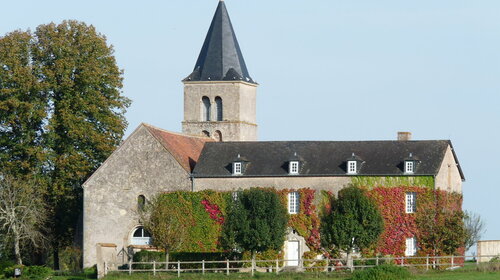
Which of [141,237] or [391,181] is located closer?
[391,181]

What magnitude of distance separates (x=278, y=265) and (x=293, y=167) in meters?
6.21

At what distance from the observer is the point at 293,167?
237 ft

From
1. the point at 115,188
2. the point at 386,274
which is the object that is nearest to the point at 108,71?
the point at 115,188

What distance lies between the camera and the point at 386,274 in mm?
59312

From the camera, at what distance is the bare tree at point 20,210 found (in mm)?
73625

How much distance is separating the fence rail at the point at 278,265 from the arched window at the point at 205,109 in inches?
664

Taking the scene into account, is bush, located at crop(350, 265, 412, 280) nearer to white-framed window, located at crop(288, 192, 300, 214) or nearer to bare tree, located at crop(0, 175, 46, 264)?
white-framed window, located at crop(288, 192, 300, 214)

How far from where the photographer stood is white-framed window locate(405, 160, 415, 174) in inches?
2798

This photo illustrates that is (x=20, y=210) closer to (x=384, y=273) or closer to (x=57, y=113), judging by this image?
(x=57, y=113)

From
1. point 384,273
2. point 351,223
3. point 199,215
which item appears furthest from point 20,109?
point 384,273

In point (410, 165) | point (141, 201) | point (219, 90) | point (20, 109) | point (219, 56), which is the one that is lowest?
point (141, 201)

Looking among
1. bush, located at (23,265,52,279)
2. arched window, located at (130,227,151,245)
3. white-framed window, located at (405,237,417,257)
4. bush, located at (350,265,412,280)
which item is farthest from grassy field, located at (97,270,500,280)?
arched window, located at (130,227,151,245)

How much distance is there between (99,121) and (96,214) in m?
6.06

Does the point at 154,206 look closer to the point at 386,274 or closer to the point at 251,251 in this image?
the point at 251,251
